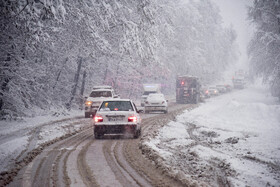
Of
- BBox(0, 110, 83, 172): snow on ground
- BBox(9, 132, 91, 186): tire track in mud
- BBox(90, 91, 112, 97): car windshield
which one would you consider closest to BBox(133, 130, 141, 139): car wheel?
BBox(9, 132, 91, 186): tire track in mud

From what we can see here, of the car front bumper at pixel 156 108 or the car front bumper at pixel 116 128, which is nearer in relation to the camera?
the car front bumper at pixel 116 128

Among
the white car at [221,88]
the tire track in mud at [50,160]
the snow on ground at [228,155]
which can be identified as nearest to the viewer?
the tire track in mud at [50,160]

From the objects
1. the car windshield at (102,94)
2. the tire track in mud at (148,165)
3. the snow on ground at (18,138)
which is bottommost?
the tire track in mud at (148,165)

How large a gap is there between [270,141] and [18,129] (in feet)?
34.6

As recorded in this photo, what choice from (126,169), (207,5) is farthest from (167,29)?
(207,5)

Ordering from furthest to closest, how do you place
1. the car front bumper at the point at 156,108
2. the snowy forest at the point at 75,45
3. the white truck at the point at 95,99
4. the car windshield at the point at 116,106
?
the car front bumper at the point at 156,108
the white truck at the point at 95,99
the car windshield at the point at 116,106
the snowy forest at the point at 75,45

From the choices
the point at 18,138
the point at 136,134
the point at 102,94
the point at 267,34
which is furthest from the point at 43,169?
the point at 267,34

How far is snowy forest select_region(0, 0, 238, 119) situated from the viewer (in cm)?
1185

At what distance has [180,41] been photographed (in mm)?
52125

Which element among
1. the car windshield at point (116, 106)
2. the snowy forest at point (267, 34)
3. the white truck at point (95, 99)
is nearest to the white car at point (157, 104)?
the white truck at point (95, 99)

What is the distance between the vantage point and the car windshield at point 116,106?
39.5ft

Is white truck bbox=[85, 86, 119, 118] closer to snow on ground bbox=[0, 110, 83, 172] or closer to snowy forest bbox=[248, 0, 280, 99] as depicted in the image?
snow on ground bbox=[0, 110, 83, 172]

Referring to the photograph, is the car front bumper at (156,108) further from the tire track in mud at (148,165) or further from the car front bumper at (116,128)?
the tire track in mud at (148,165)

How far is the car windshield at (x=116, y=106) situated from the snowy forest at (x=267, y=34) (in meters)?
17.9
